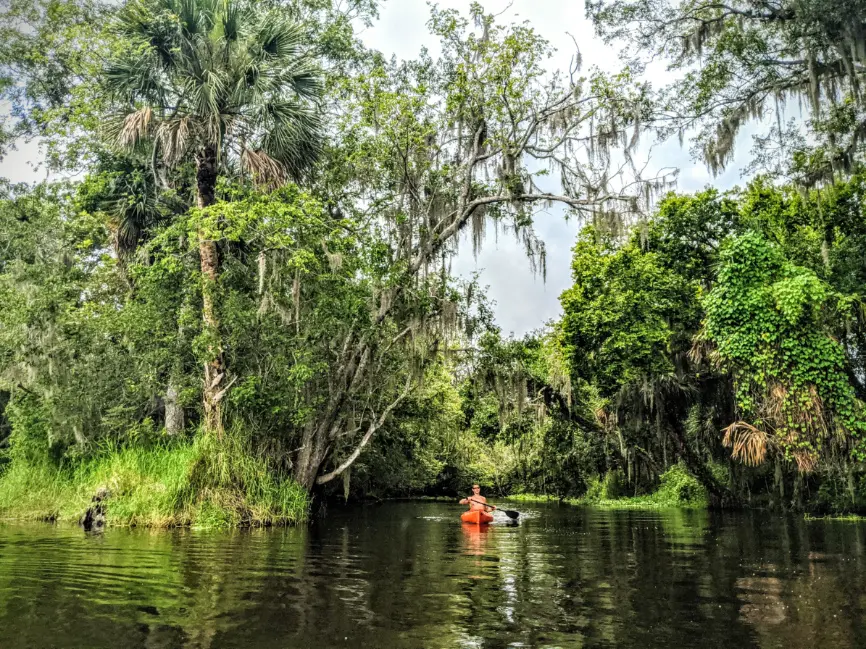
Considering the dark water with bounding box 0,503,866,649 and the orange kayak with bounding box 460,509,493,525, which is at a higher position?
the dark water with bounding box 0,503,866,649

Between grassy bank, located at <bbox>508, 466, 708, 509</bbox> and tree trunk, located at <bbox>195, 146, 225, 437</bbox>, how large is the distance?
18.5 m

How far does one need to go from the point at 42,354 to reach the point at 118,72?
7398 millimetres

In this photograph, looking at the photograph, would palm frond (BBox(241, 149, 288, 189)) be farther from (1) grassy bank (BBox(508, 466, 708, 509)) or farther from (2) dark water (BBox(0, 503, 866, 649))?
(1) grassy bank (BBox(508, 466, 708, 509))

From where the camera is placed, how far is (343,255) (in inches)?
732

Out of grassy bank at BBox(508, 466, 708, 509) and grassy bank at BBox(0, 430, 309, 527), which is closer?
grassy bank at BBox(0, 430, 309, 527)

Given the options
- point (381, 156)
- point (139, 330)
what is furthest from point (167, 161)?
point (381, 156)

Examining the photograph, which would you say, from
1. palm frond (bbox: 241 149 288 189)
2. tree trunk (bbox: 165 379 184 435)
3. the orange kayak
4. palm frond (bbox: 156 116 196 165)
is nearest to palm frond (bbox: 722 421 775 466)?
the orange kayak

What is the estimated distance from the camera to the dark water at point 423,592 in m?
5.56

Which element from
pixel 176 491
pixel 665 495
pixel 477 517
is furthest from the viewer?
pixel 665 495

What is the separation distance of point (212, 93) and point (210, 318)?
203 inches

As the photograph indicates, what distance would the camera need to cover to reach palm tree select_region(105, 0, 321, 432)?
17.0m

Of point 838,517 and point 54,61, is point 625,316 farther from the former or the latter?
point 54,61

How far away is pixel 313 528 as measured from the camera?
55.4 feet

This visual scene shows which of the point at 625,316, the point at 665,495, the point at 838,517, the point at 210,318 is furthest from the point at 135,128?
the point at 665,495
